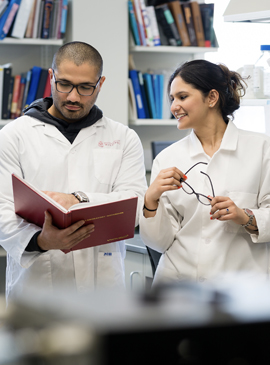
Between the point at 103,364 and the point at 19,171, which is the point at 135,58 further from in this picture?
the point at 103,364

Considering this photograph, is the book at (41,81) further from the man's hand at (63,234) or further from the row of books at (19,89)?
the man's hand at (63,234)

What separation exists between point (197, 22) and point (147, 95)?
60 centimetres

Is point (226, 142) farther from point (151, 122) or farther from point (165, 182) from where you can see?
point (151, 122)

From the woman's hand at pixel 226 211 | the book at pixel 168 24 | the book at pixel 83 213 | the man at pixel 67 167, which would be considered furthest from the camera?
the book at pixel 168 24

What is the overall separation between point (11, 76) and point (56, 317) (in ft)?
9.05

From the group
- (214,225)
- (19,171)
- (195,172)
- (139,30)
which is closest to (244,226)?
(214,225)

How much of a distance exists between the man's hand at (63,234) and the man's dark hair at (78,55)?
0.58 metres

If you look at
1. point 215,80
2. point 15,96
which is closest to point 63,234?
point 215,80

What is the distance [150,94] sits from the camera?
10.1ft

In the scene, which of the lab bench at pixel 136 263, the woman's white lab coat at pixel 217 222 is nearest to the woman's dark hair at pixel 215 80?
the woman's white lab coat at pixel 217 222

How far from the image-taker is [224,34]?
3346 millimetres

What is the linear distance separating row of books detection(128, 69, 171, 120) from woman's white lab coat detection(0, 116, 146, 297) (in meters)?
1.43

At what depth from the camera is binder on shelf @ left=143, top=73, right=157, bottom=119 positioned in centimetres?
308

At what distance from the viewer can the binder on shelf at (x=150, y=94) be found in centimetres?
308
